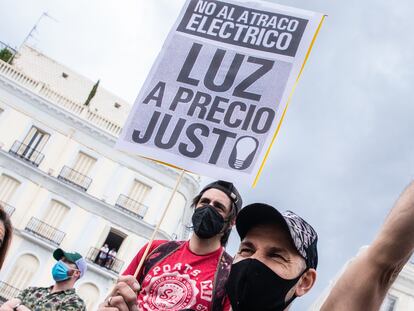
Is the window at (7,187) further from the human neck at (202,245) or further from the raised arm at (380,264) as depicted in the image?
the raised arm at (380,264)

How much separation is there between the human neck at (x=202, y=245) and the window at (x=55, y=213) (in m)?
24.5

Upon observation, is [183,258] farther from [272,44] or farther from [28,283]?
[28,283]

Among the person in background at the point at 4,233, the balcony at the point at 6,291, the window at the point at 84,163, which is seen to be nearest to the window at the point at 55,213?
the window at the point at 84,163

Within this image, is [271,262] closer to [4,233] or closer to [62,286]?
[4,233]

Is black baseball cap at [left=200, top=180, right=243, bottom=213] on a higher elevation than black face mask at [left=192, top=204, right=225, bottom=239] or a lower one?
higher

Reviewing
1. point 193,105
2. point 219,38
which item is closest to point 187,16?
point 219,38

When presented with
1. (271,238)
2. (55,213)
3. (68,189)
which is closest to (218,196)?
(271,238)

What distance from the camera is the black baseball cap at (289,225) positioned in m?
2.24

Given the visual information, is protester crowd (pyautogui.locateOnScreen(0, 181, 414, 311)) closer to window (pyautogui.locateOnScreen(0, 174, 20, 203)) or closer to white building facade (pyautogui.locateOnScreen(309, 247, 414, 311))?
window (pyautogui.locateOnScreen(0, 174, 20, 203))

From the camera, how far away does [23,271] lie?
25.1 meters

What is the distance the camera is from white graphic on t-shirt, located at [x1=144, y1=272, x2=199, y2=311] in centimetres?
299

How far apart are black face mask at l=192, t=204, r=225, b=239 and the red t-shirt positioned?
149 mm

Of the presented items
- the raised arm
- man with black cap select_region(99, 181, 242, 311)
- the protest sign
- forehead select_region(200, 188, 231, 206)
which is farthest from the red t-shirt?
the raised arm

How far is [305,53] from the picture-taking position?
3379mm
